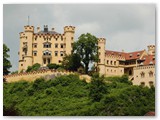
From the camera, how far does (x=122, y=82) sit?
19469 mm

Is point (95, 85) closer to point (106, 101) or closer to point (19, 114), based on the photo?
point (106, 101)

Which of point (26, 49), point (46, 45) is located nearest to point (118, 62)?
point (46, 45)

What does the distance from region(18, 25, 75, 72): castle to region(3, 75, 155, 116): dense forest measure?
4089 mm

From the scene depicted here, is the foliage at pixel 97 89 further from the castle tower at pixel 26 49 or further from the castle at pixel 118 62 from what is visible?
the castle tower at pixel 26 49

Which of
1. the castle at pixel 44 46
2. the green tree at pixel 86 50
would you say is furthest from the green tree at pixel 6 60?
the castle at pixel 44 46

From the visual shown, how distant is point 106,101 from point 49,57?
7688 millimetres

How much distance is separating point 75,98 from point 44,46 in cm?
700

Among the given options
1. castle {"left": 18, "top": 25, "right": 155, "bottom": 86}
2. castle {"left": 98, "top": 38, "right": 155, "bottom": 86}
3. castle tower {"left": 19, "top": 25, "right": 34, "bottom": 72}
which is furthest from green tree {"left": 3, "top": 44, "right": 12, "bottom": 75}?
castle {"left": 98, "top": 38, "right": 155, "bottom": 86}

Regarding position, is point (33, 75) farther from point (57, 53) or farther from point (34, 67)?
point (57, 53)

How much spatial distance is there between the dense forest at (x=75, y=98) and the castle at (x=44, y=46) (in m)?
4.09

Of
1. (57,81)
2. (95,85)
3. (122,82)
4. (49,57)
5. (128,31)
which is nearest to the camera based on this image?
(128,31)

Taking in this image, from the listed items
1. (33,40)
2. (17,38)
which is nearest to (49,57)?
(33,40)

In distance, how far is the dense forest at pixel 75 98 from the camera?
14.5 m

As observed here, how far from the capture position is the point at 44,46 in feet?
76.5
